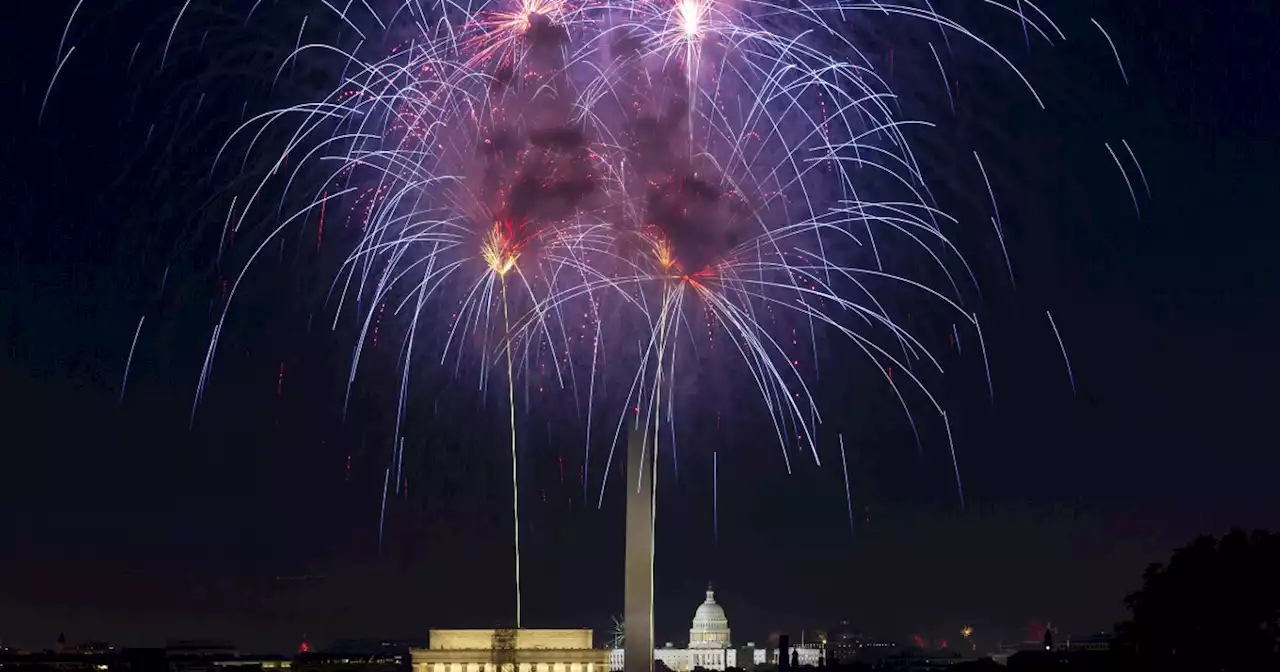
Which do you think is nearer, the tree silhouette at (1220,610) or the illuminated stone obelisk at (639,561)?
the illuminated stone obelisk at (639,561)

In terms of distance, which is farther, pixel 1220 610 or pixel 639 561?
pixel 1220 610

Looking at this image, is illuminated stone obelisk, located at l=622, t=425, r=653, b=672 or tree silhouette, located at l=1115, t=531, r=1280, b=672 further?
tree silhouette, located at l=1115, t=531, r=1280, b=672

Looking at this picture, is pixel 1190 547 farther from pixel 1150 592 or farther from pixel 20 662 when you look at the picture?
pixel 20 662
